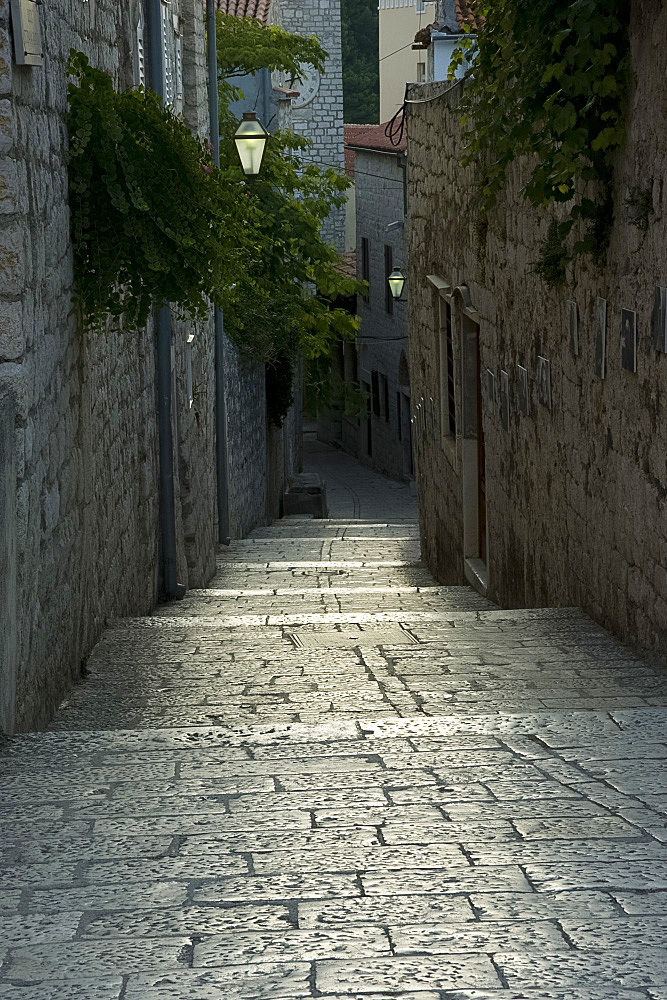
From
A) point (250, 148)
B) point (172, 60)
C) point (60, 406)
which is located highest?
point (172, 60)

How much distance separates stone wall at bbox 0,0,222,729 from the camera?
3.91m

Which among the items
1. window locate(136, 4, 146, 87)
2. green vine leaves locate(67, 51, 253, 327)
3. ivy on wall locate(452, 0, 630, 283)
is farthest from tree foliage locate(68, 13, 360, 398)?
window locate(136, 4, 146, 87)

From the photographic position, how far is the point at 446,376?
11.2 m

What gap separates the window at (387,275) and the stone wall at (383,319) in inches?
4.3

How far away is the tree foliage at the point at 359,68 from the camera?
45781mm

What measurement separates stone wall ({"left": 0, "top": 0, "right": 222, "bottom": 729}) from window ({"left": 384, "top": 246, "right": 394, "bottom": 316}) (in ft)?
66.6

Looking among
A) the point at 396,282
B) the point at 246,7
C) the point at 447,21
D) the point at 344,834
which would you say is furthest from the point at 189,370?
the point at 246,7

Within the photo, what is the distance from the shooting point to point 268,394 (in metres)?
19.5

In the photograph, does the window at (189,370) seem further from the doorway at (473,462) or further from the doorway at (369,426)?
the doorway at (369,426)

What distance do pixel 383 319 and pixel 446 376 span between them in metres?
18.0

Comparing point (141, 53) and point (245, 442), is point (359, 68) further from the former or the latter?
point (141, 53)

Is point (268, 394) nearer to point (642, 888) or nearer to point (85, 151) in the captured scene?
point (85, 151)

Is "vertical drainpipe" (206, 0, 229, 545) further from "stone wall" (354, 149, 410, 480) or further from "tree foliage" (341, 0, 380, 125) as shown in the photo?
"tree foliage" (341, 0, 380, 125)

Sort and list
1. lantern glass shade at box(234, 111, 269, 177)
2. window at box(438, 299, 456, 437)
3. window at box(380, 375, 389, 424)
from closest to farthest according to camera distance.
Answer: window at box(438, 299, 456, 437) → lantern glass shade at box(234, 111, 269, 177) → window at box(380, 375, 389, 424)
